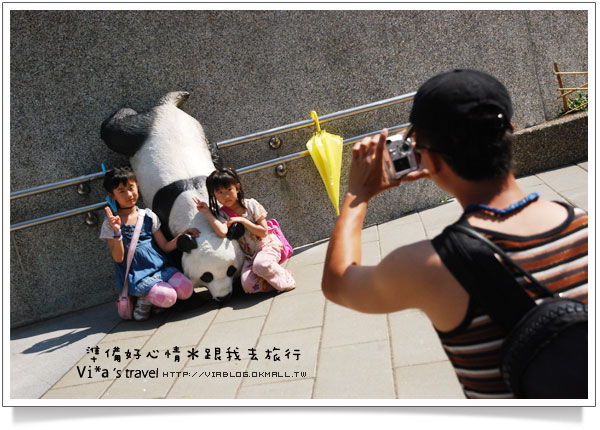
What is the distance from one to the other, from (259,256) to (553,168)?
3.18m

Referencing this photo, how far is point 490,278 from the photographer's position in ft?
3.43

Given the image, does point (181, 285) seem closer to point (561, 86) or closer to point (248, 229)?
point (248, 229)

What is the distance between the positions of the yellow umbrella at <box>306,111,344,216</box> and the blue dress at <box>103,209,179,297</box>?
63.4 inches

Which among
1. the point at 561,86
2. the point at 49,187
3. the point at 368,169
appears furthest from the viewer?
the point at 561,86

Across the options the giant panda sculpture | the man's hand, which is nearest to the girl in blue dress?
the giant panda sculpture

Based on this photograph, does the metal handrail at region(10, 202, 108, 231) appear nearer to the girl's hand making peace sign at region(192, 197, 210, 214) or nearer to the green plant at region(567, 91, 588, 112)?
the girl's hand making peace sign at region(192, 197, 210, 214)

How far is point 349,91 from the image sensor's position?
5254 millimetres

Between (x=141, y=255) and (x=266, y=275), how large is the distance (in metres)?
1.03

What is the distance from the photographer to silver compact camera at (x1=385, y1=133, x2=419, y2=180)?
1.34 metres

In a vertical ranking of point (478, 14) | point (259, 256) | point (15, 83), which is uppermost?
point (15, 83)

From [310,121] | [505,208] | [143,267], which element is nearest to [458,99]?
[505,208]

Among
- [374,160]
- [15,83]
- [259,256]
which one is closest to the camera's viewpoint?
[374,160]
